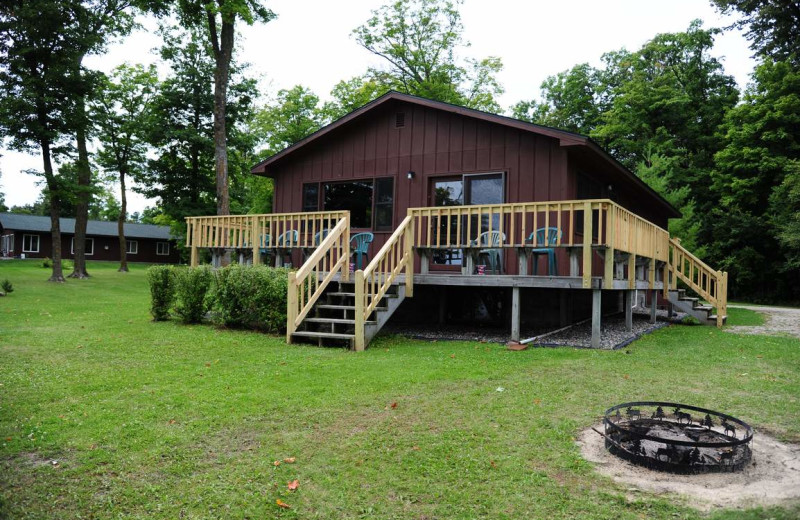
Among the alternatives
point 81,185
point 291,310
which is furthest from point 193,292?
point 81,185

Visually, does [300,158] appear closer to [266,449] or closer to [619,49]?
[266,449]

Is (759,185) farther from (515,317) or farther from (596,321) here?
(515,317)

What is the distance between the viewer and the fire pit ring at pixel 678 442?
3207 mm

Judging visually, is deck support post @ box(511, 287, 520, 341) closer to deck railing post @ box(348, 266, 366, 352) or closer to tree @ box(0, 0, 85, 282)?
deck railing post @ box(348, 266, 366, 352)

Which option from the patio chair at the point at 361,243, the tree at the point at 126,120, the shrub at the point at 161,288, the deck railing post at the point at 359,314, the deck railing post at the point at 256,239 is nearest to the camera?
the deck railing post at the point at 359,314

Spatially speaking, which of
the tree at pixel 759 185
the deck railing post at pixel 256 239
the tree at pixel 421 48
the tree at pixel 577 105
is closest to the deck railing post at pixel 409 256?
the deck railing post at pixel 256 239

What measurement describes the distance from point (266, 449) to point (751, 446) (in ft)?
11.2

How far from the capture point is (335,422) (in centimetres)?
419

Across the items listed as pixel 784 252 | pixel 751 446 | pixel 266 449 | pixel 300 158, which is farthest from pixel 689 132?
pixel 266 449

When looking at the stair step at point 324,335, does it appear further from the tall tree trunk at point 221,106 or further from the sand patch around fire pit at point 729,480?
the tall tree trunk at point 221,106

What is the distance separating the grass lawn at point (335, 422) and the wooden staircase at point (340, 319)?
1.50 feet

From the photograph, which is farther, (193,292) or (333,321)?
(193,292)

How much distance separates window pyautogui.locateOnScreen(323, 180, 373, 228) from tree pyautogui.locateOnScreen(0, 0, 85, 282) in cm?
1306

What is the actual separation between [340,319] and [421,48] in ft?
87.8
